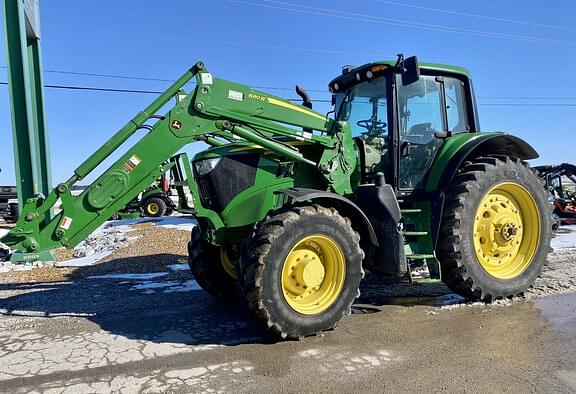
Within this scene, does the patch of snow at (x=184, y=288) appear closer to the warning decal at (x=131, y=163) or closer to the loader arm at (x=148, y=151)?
the loader arm at (x=148, y=151)

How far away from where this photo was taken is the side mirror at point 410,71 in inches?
200

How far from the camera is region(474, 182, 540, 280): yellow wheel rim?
18.1 feet

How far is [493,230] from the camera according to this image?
5.54 metres

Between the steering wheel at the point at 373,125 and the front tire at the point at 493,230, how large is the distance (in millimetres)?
1050

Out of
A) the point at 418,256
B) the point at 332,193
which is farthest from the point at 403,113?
the point at 418,256

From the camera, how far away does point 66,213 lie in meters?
4.54

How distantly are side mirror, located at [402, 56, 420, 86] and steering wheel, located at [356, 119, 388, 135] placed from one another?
0.65 m

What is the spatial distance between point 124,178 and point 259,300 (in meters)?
1.79

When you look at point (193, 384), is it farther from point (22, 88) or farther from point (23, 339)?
point (22, 88)

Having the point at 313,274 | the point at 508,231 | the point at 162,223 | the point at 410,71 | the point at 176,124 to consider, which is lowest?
the point at 313,274

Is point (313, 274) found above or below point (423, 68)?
below

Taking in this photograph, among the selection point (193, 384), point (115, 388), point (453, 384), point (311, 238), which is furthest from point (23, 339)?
point (453, 384)

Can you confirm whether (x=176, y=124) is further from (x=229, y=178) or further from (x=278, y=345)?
(x=278, y=345)

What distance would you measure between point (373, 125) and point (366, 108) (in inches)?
9.4
